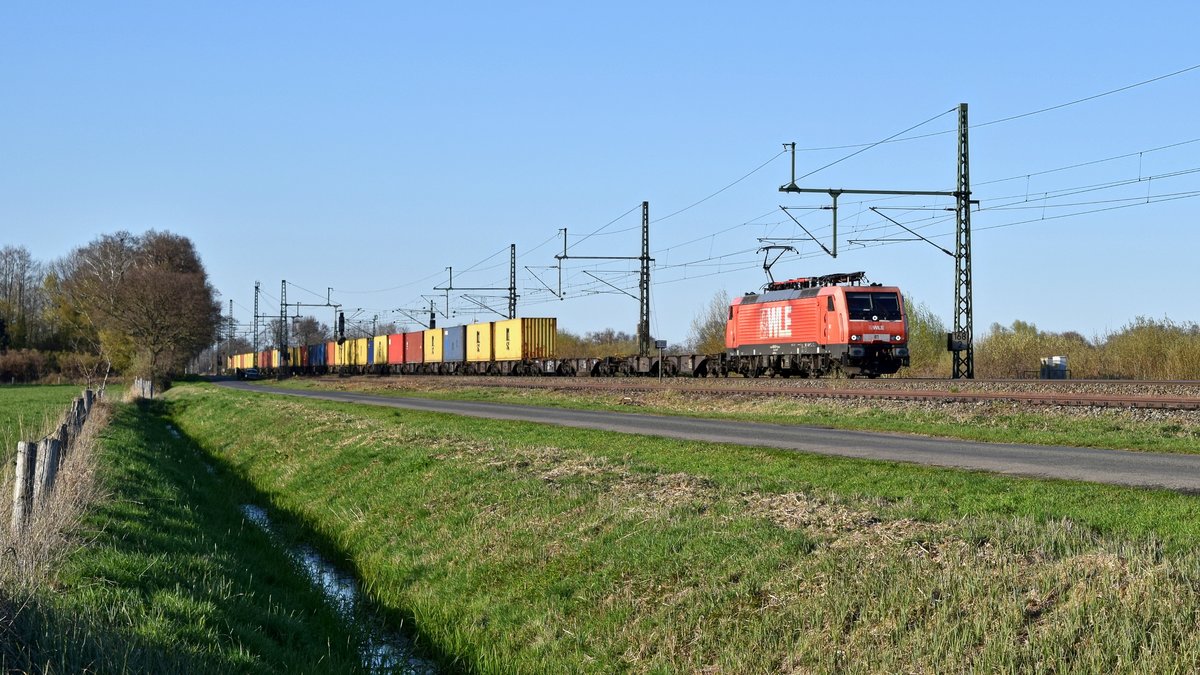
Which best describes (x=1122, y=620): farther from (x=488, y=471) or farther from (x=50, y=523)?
(x=488, y=471)

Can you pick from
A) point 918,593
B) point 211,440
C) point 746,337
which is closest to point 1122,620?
point 918,593

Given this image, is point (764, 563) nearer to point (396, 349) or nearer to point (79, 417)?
point (79, 417)

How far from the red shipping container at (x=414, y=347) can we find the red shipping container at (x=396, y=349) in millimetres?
681

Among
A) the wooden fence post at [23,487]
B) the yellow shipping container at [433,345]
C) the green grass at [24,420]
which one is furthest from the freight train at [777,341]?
the wooden fence post at [23,487]

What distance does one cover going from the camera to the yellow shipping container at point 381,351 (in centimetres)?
8706

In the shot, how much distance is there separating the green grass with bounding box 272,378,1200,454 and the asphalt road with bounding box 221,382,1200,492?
50.2 inches

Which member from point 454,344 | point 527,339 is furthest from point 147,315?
point 527,339

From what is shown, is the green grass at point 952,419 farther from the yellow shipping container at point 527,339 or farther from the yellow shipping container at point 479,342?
the yellow shipping container at point 479,342

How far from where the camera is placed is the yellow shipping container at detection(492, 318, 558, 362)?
213ft

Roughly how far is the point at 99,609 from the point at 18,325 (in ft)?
326

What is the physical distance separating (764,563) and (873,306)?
32792 mm

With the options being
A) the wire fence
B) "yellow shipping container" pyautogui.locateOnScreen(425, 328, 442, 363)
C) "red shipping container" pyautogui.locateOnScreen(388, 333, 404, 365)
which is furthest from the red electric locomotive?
"red shipping container" pyautogui.locateOnScreen(388, 333, 404, 365)

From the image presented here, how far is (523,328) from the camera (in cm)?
6494

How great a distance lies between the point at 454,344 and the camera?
7481cm
